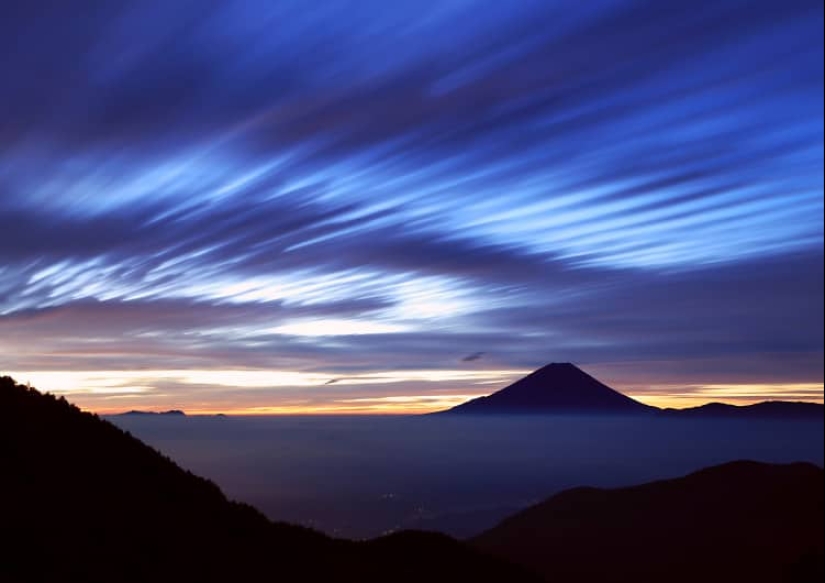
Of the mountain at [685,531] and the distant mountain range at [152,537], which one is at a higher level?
the distant mountain range at [152,537]

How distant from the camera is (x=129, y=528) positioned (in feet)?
100

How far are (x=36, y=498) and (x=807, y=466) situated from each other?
10546 cm

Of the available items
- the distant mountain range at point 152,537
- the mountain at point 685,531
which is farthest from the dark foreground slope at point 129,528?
the mountain at point 685,531

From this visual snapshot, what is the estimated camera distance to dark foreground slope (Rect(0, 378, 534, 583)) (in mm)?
26438

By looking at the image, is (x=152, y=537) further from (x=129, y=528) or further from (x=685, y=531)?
(x=685, y=531)

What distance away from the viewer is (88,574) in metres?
25.2

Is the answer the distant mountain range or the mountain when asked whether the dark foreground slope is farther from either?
the mountain

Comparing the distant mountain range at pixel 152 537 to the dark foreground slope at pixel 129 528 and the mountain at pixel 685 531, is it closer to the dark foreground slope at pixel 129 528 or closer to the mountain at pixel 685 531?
the dark foreground slope at pixel 129 528

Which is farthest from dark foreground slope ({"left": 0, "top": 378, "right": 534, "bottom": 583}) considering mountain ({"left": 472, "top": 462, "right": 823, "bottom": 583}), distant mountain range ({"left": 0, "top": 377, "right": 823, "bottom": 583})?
mountain ({"left": 472, "top": 462, "right": 823, "bottom": 583})

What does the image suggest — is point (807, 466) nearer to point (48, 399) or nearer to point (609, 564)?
point (609, 564)

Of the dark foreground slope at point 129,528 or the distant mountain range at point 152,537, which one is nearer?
the dark foreground slope at point 129,528

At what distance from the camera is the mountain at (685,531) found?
7694 cm

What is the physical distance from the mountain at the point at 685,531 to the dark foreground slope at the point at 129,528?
39604 millimetres

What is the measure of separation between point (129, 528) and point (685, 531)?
265ft
